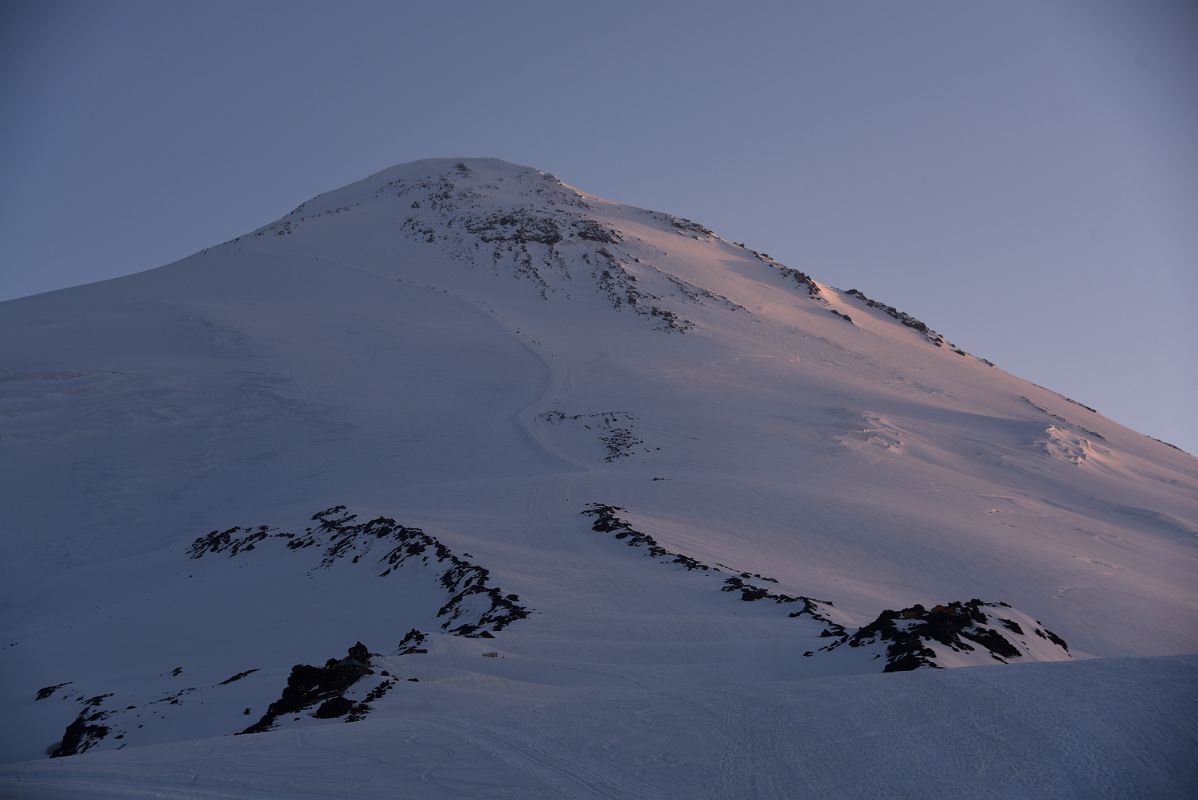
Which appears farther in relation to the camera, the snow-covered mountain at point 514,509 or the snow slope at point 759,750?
the snow-covered mountain at point 514,509

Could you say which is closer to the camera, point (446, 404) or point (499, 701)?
point (499, 701)

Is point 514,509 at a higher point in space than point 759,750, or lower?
lower

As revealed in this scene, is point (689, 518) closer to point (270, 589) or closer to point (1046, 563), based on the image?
point (1046, 563)

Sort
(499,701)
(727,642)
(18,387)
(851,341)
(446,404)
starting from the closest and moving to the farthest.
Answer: (499,701)
(727,642)
(18,387)
(446,404)
(851,341)

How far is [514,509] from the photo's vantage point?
23.7 m

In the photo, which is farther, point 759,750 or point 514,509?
point 514,509

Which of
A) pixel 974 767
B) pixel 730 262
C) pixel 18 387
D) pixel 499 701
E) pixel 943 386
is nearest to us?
pixel 974 767

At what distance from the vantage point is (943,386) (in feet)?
155

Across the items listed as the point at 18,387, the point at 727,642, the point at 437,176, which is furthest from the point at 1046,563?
the point at 437,176

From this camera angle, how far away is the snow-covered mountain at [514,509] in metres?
9.82

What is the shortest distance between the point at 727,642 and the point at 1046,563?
15.0m

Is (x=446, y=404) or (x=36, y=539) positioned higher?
(x=446, y=404)

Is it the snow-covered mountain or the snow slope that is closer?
the snow slope

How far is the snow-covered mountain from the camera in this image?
9.82m
